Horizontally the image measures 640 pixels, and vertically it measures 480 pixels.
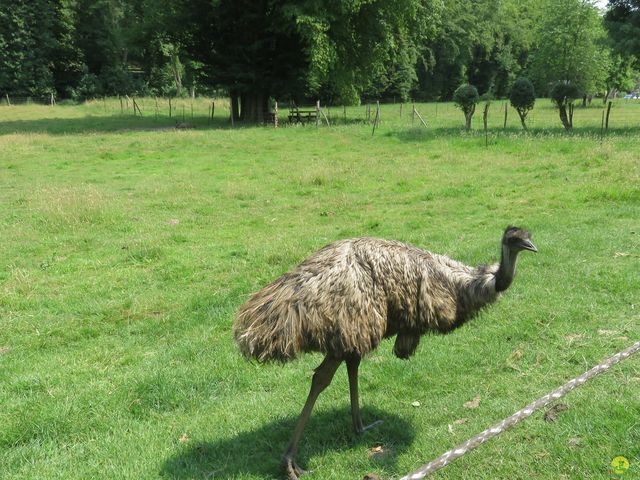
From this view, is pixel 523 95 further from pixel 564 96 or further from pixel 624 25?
pixel 624 25

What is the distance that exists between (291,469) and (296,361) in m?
2.00

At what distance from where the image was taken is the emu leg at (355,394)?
4.98 m

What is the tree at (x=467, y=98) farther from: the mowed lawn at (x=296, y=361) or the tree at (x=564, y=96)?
the mowed lawn at (x=296, y=361)

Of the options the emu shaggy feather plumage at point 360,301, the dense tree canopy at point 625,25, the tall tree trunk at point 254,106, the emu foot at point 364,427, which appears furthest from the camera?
the tall tree trunk at point 254,106

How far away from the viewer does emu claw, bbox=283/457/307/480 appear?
4.87m

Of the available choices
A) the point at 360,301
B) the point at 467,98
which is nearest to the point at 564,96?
the point at 467,98

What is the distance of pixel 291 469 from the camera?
4.88 meters

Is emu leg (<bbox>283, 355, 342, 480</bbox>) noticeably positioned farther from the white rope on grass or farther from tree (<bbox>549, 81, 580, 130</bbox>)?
tree (<bbox>549, 81, 580, 130</bbox>)

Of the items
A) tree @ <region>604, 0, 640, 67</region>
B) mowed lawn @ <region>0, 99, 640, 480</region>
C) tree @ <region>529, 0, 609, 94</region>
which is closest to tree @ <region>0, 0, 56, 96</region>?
tree @ <region>529, 0, 609, 94</region>

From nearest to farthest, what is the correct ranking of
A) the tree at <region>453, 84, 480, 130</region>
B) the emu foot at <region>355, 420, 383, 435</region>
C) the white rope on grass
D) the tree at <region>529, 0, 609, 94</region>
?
1. the white rope on grass
2. the emu foot at <region>355, 420, 383, 435</region>
3. the tree at <region>453, 84, 480, 130</region>
4. the tree at <region>529, 0, 609, 94</region>

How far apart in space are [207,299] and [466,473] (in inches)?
209

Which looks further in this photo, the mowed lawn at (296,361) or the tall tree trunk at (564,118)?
the tall tree trunk at (564,118)

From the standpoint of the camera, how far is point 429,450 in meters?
5.06

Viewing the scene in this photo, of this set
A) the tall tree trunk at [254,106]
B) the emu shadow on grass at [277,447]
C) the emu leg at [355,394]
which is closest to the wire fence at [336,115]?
the tall tree trunk at [254,106]
